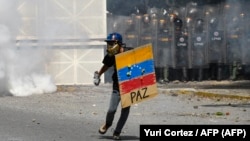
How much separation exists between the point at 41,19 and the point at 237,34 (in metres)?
7.85

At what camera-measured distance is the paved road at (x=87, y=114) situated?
1260 centimetres

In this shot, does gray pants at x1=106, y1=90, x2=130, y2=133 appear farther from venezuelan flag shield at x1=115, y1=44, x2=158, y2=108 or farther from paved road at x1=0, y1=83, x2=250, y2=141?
paved road at x1=0, y1=83, x2=250, y2=141

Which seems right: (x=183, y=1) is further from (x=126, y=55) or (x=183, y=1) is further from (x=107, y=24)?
(x=126, y=55)

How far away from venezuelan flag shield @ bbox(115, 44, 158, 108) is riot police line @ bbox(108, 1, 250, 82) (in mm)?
15202

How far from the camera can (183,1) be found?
2719 centimetres

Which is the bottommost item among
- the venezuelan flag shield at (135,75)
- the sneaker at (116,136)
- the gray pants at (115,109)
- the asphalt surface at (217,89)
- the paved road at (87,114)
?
the asphalt surface at (217,89)

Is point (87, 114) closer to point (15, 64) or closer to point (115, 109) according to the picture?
point (115, 109)

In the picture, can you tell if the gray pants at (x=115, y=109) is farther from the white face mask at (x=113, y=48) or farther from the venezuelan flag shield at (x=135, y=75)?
the white face mask at (x=113, y=48)

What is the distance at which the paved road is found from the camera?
12602 millimetres

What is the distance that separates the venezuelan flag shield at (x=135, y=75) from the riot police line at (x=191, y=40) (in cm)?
1520

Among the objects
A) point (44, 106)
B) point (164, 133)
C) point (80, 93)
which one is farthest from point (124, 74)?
point (80, 93)

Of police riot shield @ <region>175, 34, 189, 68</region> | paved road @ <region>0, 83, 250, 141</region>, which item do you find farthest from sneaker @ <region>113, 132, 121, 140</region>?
police riot shield @ <region>175, 34, 189, 68</region>

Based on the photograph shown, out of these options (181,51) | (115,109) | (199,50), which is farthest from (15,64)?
(115,109)

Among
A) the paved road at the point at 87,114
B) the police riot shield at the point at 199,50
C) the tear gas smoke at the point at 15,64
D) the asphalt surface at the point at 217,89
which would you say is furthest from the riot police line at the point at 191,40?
the paved road at the point at 87,114
